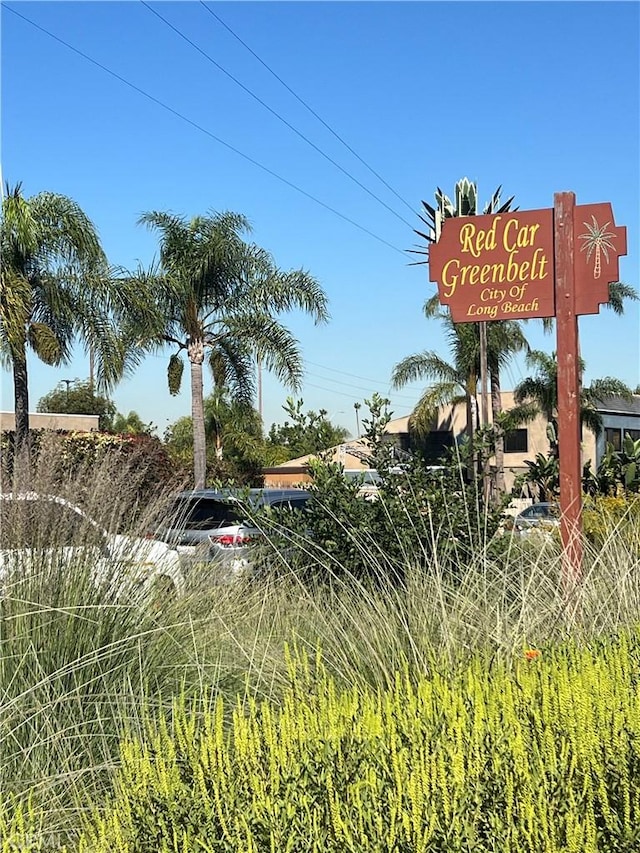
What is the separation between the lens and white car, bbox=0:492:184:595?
15.1 feet

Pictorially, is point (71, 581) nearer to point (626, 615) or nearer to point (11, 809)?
point (11, 809)

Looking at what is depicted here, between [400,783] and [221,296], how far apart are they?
2333cm

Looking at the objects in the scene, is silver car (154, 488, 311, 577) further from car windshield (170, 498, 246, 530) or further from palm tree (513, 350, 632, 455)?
palm tree (513, 350, 632, 455)

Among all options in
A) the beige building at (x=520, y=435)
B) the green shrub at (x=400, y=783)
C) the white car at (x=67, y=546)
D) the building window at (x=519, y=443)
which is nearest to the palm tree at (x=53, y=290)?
the white car at (x=67, y=546)

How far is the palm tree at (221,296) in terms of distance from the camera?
24594mm

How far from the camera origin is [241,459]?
3797 cm

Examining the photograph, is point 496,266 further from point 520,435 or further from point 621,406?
point 621,406

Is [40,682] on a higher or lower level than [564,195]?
lower

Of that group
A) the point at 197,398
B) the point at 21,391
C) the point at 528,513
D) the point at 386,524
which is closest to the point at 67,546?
the point at 386,524

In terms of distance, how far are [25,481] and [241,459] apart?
32853mm

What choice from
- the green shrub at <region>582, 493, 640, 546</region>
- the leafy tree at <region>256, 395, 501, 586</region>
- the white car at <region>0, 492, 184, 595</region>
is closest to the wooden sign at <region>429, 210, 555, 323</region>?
the leafy tree at <region>256, 395, 501, 586</region>

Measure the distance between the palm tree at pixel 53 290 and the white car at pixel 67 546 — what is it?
47.5 ft

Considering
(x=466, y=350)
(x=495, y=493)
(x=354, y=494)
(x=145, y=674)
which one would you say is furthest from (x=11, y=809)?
(x=466, y=350)

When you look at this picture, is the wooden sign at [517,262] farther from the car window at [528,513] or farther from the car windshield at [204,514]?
the car window at [528,513]
